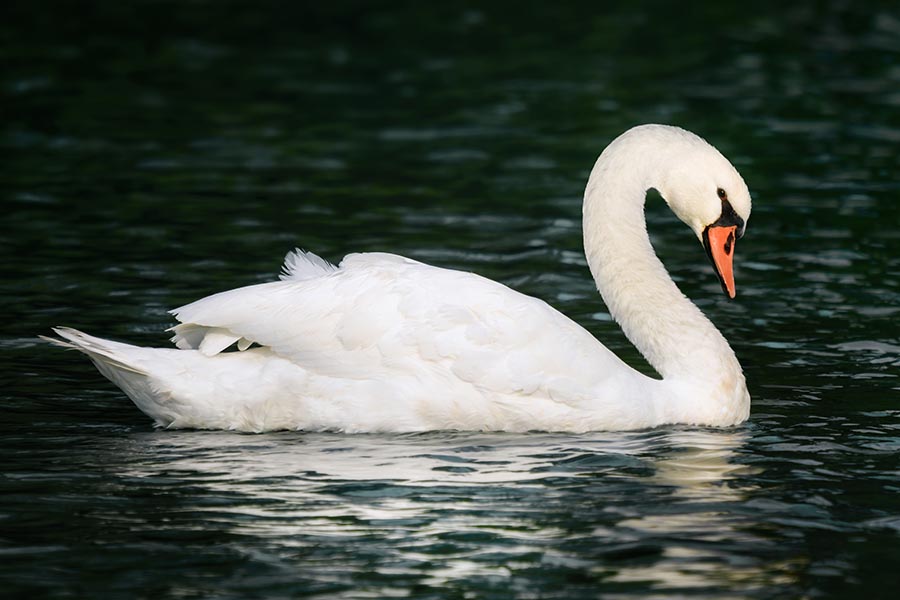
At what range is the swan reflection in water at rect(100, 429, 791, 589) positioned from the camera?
7617mm

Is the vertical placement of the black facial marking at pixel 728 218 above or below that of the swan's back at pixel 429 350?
above

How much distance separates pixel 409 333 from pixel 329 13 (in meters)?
21.3

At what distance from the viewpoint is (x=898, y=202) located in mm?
16500

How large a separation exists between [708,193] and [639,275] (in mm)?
699

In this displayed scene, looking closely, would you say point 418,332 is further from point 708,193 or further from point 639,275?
point 708,193

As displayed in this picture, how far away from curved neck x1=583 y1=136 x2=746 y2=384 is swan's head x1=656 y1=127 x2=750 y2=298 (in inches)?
3.6

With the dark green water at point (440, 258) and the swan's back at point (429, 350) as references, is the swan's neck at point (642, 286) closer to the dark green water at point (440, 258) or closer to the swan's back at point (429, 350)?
the dark green water at point (440, 258)

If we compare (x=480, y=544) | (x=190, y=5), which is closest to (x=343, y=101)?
(x=190, y=5)

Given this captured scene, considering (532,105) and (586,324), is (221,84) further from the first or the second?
(586,324)

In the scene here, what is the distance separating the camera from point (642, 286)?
10.2 meters

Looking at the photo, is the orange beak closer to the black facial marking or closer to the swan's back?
the black facial marking

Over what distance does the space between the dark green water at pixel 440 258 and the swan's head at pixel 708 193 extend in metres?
1.06

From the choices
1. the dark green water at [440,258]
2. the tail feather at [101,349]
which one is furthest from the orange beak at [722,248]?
the tail feather at [101,349]

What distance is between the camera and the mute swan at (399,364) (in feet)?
30.6
